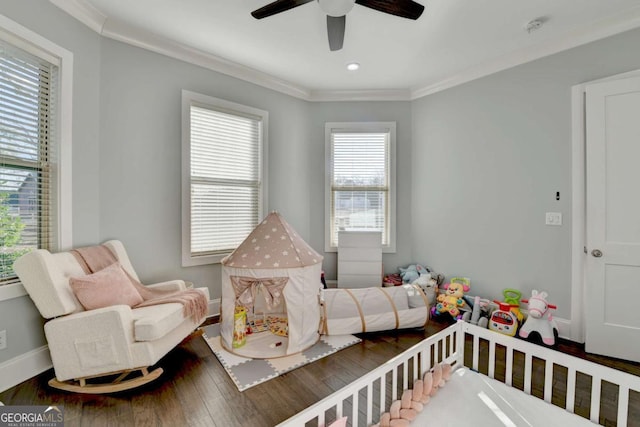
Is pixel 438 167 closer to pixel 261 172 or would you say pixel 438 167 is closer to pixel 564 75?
pixel 564 75

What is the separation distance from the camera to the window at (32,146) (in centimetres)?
191

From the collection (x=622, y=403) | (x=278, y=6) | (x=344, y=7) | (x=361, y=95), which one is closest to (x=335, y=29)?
(x=344, y=7)

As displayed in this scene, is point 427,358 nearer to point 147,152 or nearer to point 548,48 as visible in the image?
point 147,152

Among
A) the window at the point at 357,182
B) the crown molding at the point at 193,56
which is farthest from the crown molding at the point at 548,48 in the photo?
the crown molding at the point at 193,56

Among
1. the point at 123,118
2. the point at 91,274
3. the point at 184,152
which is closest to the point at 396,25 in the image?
the point at 184,152

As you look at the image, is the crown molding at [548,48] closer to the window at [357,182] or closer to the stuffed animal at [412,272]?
the window at [357,182]

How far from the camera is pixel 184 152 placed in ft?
9.55

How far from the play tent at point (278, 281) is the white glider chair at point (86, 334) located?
583mm

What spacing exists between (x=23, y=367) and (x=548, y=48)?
4.94 metres

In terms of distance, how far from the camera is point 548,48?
266 centimetres

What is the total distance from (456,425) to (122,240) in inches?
111

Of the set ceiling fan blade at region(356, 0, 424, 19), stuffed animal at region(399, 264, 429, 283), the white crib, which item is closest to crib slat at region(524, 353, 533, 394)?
the white crib

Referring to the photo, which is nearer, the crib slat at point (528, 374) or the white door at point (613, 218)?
the crib slat at point (528, 374)

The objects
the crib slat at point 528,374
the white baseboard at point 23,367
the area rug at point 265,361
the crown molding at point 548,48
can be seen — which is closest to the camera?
the crib slat at point 528,374
